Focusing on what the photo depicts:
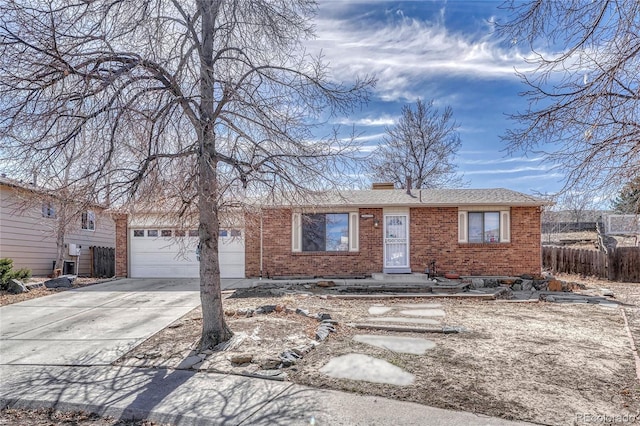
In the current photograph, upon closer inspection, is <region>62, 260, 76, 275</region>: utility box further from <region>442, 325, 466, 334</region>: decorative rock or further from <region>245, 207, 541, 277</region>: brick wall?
<region>442, 325, 466, 334</region>: decorative rock

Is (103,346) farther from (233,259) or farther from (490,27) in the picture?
(233,259)

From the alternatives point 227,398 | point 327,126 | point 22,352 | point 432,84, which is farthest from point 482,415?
point 432,84

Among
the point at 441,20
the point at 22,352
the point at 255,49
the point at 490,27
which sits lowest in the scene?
the point at 22,352

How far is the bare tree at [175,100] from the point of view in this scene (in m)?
4.77

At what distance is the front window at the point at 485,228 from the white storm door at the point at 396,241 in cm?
231

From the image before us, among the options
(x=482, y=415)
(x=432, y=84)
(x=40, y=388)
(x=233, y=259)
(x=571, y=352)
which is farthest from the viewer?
(x=233, y=259)

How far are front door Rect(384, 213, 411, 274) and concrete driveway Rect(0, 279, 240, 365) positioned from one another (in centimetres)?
569

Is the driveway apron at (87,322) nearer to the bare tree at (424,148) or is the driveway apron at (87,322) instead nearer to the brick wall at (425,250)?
the brick wall at (425,250)

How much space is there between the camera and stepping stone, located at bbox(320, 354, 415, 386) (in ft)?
15.1

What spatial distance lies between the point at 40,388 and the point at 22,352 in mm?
1814

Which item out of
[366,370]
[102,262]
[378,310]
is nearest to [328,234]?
[378,310]

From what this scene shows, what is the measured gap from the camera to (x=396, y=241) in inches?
561

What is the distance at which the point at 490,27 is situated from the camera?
425 centimetres

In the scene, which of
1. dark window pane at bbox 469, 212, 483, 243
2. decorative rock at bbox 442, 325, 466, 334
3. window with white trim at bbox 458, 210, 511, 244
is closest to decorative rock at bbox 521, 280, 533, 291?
window with white trim at bbox 458, 210, 511, 244
